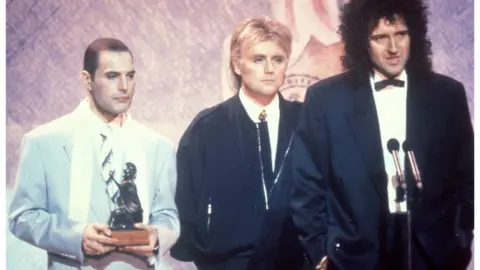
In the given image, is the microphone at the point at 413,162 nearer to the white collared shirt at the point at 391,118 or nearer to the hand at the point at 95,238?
the white collared shirt at the point at 391,118

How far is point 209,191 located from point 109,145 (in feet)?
1.36

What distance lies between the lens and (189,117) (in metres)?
2.51

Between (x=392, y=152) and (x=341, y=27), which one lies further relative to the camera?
(x=341, y=27)

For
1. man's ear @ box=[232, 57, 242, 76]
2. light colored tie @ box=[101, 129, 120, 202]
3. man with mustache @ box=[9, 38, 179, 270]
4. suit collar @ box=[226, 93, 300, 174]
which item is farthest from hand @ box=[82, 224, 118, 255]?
man's ear @ box=[232, 57, 242, 76]

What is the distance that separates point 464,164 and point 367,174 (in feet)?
1.28

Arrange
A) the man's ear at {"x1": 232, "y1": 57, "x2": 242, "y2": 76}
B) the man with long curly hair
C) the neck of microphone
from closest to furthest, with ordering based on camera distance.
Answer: the neck of microphone
the man with long curly hair
the man's ear at {"x1": 232, "y1": 57, "x2": 242, "y2": 76}

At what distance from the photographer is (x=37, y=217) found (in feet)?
8.02

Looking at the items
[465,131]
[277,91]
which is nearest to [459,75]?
[465,131]

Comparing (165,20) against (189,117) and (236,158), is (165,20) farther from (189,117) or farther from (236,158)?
(236,158)

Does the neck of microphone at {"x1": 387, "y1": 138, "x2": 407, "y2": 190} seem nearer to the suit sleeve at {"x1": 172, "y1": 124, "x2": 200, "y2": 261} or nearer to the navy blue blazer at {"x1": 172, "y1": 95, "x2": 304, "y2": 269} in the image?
the navy blue blazer at {"x1": 172, "y1": 95, "x2": 304, "y2": 269}

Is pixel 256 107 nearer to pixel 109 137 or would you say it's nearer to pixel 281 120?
pixel 281 120

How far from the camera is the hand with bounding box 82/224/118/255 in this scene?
2432 millimetres

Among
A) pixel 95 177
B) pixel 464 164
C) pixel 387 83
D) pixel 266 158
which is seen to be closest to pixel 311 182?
pixel 266 158

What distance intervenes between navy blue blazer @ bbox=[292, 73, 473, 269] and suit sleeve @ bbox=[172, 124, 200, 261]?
38 cm
